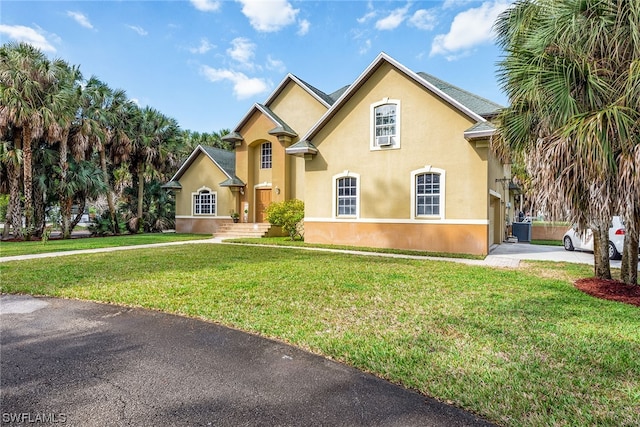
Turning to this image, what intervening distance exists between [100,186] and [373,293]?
21500mm

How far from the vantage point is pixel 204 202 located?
79.2ft

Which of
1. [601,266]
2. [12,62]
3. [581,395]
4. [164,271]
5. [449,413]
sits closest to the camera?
[449,413]

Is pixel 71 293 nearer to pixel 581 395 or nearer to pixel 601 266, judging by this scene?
pixel 581 395

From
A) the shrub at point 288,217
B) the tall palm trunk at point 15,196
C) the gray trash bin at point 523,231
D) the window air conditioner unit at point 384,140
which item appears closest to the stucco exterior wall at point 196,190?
the shrub at point 288,217

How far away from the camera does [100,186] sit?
71.2ft

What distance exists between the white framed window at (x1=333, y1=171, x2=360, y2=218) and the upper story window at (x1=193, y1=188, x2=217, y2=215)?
1122 cm

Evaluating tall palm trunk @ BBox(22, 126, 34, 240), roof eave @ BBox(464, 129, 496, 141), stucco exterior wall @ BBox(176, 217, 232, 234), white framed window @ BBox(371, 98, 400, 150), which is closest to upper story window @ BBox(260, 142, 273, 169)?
stucco exterior wall @ BBox(176, 217, 232, 234)

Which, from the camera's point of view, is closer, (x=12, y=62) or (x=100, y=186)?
(x=12, y=62)

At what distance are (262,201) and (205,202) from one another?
176 inches

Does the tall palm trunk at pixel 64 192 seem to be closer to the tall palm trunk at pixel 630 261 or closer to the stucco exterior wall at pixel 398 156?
the stucco exterior wall at pixel 398 156

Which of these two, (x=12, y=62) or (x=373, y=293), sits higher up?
(x=12, y=62)

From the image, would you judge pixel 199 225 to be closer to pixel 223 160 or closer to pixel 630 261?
pixel 223 160

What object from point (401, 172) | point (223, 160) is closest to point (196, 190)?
point (223, 160)

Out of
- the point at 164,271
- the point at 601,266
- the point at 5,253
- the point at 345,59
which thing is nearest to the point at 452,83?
the point at 345,59
